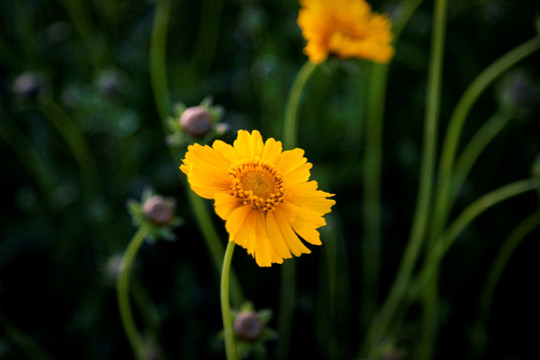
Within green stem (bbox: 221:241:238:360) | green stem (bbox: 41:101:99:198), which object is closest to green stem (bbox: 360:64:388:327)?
green stem (bbox: 221:241:238:360)

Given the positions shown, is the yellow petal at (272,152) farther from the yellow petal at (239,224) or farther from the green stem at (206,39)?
the green stem at (206,39)

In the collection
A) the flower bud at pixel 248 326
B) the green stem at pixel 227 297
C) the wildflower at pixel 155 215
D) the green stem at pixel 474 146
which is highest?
the green stem at pixel 474 146

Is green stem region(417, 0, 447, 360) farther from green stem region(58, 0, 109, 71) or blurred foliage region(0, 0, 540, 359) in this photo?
green stem region(58, 0, 109, 71)

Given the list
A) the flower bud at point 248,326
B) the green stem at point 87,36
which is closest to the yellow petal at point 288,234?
the flower bud at point 248,326

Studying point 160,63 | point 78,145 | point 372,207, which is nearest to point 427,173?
point 372,207

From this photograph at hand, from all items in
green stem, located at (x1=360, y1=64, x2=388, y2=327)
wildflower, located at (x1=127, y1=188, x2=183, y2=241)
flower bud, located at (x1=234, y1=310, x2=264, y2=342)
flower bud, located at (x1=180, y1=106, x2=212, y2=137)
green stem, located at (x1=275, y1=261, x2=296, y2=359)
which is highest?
green stem, located at (x1=360, y1=64, x2=388, y2=327)

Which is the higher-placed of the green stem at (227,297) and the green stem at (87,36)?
the green stem at (87,36)
